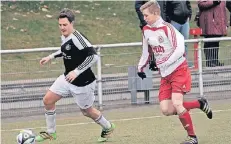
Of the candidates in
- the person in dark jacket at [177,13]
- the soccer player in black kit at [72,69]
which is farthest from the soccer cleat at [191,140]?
the person in dark jacket at [177,13]

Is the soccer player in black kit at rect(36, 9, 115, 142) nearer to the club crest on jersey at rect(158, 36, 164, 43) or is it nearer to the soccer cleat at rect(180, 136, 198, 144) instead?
the club crest on jersey at rect(158, 36, 164, 43)

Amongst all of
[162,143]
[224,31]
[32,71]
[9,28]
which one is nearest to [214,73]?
[224,31]

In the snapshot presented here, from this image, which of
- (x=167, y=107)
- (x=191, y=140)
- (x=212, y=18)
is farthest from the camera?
(x=212, y=18)

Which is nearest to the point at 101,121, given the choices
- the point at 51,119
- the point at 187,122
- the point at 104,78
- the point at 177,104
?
the point at 51,119

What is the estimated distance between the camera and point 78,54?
34.1ft

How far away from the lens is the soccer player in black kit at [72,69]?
10.3 metres

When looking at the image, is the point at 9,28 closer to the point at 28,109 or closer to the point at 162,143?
the point at 28,109

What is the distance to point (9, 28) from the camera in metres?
23.9

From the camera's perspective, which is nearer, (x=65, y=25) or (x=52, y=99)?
(x=65, y=25)

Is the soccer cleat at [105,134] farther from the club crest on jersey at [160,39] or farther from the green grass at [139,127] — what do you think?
the club crest on jersey at [160,39]

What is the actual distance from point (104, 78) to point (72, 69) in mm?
4269

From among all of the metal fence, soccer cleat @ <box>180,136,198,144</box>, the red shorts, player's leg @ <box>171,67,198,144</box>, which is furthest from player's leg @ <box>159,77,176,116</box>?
the metal fence

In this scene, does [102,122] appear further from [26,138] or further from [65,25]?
[65,25]

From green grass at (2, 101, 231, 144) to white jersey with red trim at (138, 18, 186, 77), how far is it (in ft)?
3.53
